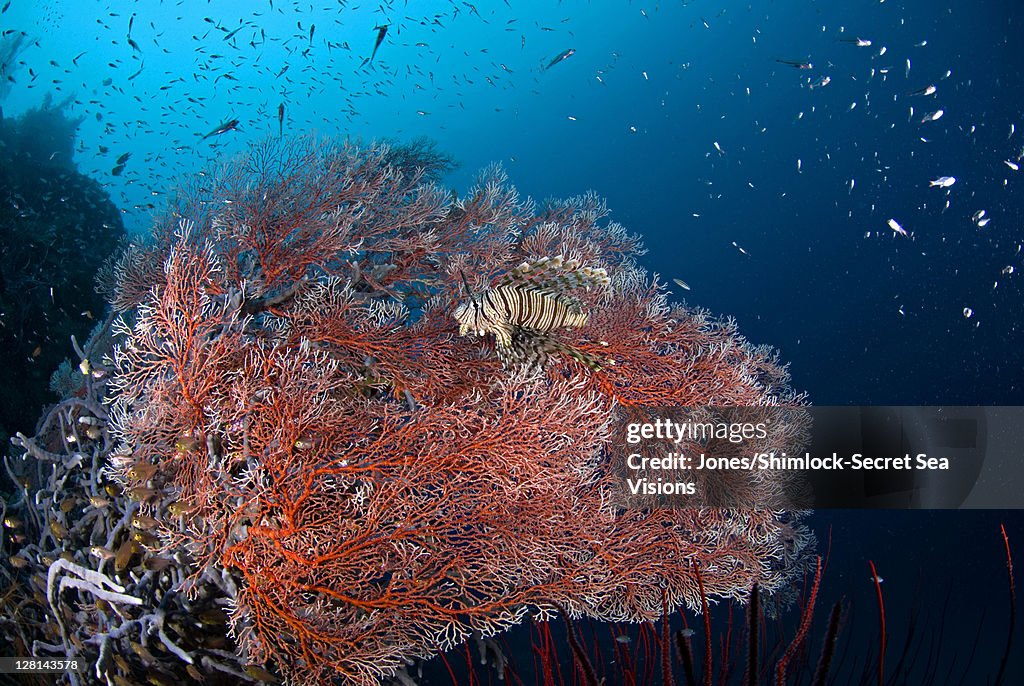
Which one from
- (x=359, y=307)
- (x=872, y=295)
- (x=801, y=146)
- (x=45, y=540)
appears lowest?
(x=45, y=540)

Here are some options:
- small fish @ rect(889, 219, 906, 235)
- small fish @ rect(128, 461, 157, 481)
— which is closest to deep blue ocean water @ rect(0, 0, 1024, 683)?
small fish @ rect(889, 219, 906, 235)

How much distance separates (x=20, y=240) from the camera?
9.62 m

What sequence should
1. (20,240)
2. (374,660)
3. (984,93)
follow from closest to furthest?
(374,660) < (20,240) < (984,93)

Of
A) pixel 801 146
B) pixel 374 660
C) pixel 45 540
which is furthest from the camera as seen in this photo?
pixel 801 146

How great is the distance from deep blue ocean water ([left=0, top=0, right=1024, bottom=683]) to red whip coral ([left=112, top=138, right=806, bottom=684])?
2690cm

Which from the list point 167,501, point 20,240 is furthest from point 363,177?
point 20,240

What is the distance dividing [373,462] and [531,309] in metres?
1.35

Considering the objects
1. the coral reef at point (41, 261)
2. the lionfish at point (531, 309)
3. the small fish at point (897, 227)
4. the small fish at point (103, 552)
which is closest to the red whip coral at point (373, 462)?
the lionfish at point (531, 309)

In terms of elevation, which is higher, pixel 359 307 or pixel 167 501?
→ pixel 359 307

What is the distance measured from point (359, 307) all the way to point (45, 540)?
2847mm

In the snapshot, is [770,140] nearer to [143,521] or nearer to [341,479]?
[341,479]

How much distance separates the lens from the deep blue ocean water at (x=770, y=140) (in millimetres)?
31766

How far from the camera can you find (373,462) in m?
3.09

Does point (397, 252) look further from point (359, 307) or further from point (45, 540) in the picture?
point (45, 540)
